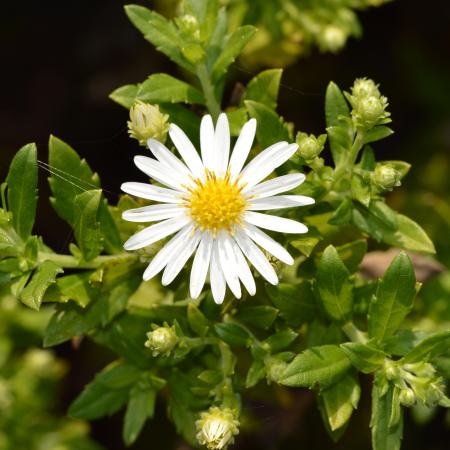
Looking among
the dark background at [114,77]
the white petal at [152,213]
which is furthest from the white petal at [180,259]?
the dark background at [114,77]

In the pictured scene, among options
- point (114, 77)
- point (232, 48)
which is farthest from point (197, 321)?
point (114, 77)

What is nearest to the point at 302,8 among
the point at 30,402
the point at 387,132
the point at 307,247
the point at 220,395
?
the point at 387,132

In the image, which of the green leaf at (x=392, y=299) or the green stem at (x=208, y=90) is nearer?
the green leaf at (x=392, y=299)

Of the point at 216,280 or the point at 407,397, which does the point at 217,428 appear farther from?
the point at 407,397

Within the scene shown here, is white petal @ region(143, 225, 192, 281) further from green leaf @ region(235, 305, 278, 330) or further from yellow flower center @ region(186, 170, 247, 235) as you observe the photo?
green leaf @ region(235, 305, 278, 330)

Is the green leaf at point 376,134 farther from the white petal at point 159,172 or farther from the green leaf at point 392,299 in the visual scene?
the white petal at point 159,172

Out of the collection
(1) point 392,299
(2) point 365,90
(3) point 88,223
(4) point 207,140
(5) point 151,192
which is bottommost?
(1) point 392,299
